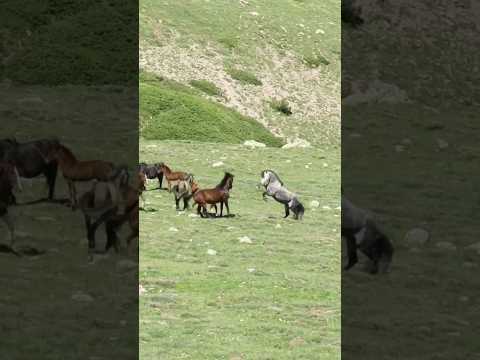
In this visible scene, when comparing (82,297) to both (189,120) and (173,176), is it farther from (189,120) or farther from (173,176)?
(189,120)

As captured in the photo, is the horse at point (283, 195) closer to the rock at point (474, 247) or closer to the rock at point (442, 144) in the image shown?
the rock at point (474, 247)

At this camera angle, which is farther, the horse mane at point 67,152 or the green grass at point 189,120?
the green grass at point 189,120

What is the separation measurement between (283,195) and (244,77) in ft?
90.8

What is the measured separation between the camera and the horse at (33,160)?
778 inches

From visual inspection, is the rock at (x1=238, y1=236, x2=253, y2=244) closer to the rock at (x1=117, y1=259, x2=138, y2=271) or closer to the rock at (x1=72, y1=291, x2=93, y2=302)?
the rock at (x1=117, y1=259, x2=138, y2=271)

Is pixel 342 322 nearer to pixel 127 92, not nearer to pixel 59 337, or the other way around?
pixel 59 337

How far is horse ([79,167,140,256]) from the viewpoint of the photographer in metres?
16.0

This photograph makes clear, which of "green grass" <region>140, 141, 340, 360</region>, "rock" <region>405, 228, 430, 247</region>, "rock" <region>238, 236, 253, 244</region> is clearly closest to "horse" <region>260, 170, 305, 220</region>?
"green grass" <region>140, 141, 340, 360</region>

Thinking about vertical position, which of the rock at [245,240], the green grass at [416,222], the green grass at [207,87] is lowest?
the rock at [245,240]

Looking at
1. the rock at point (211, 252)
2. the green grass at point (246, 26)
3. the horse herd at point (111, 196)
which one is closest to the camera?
the horse herd at point (111, 196)

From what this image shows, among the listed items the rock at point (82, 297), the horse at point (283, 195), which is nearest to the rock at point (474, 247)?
the horse at point (283, 195)

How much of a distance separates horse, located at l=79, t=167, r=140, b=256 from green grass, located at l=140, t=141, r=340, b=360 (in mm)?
702

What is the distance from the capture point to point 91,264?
15.4 metres

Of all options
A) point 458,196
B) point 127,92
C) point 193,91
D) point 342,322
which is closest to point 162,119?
point 127,92
